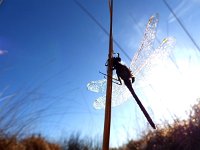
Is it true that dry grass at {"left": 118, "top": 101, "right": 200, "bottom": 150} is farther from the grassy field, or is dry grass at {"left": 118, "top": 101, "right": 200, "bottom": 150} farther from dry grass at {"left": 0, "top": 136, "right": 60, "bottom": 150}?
dry grass at {"left": 0, "top": 136, "right": 60, "bottom": 150}

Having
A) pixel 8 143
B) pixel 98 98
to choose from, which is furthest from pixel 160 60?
pixel 8 143

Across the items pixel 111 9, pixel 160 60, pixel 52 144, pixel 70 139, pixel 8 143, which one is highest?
pixel 70 139

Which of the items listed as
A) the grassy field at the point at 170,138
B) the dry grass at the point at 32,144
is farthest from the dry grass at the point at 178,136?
the dry grass at the point at 32,144

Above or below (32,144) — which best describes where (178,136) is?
above

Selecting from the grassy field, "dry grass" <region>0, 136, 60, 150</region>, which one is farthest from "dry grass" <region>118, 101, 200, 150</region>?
"dry grass" <region>0, 136, 60, 150</region>

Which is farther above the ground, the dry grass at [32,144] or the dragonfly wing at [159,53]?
the dragonfly wing at [159,53]

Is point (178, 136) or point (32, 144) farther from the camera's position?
point (178, 136)

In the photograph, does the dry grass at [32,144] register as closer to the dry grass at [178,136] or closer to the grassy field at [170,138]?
the grassy field at [170,138]

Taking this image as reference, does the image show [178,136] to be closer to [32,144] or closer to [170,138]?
[170,138]

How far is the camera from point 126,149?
810cm

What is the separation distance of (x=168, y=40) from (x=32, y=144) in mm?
2760

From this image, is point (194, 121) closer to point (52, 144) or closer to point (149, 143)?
point (149, 143)

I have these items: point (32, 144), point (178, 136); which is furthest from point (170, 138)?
point (32, 144)

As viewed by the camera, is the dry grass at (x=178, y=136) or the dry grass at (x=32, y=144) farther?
the dry grass at (x=178, y=136)
